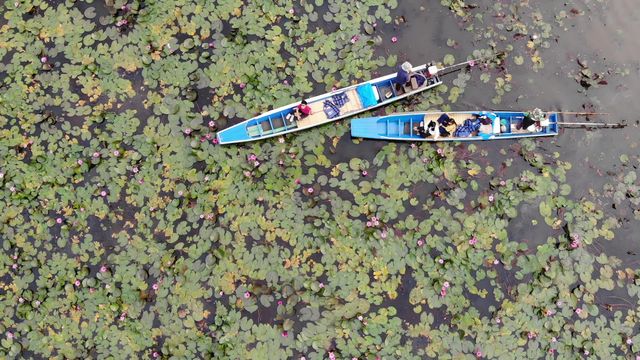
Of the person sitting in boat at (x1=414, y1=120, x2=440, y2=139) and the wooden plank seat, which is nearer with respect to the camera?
the person sitting in boat at (x1=414, y1=120, x2=440, y2=139)

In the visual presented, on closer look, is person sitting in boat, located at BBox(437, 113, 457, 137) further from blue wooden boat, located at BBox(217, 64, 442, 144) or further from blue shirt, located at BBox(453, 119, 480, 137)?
blue wooden boat, located at BBox(217, 64, 442, 144)

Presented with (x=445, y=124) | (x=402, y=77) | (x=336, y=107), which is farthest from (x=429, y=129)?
(x=336, y=107)

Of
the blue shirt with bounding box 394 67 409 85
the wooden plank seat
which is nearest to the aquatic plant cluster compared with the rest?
the wooden plank seat

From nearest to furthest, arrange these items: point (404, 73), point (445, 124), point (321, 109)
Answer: point (404, 73), point (445, 124), point (321, 109)

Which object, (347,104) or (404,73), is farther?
(347,104)

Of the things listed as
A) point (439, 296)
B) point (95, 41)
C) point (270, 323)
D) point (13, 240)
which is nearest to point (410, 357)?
point (439, 296)

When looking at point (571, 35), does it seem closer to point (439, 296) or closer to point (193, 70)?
point (439, 296)

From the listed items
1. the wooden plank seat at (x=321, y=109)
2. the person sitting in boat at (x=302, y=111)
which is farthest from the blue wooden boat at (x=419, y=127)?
the person sitting in boat at (x=302, y=111)

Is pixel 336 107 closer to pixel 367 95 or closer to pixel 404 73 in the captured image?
pixel 367 95
